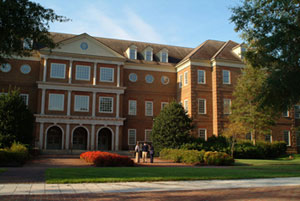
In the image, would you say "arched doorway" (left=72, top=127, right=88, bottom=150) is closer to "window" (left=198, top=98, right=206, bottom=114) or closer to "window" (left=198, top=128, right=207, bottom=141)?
"window" (left=198, top=128, right=207, bottom=141)

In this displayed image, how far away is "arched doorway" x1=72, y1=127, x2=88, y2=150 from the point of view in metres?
36.8

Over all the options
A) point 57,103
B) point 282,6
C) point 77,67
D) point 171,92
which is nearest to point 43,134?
point 57,103

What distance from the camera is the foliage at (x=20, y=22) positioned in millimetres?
15758

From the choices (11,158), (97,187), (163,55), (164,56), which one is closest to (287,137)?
(164,56)

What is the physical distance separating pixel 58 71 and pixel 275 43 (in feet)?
81.4

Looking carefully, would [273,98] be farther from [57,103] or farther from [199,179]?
[57,103]

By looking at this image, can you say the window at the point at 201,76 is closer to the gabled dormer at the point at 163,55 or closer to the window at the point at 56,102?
the gabled dormer at the point at 163,55

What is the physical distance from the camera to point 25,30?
16781mm

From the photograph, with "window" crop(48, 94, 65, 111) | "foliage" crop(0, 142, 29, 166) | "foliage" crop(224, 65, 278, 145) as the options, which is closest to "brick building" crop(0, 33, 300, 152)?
"window" crop(48, 94, 65, 111)

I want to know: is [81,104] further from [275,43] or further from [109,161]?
[275,43]

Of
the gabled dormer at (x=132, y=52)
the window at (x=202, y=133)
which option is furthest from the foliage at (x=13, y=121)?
the window at (x=202, y=133)

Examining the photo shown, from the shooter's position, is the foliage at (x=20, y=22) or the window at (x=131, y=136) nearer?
the foliage at (x=20, y=22)

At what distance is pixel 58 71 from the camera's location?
34.9 meters

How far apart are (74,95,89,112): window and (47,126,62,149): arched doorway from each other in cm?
382
